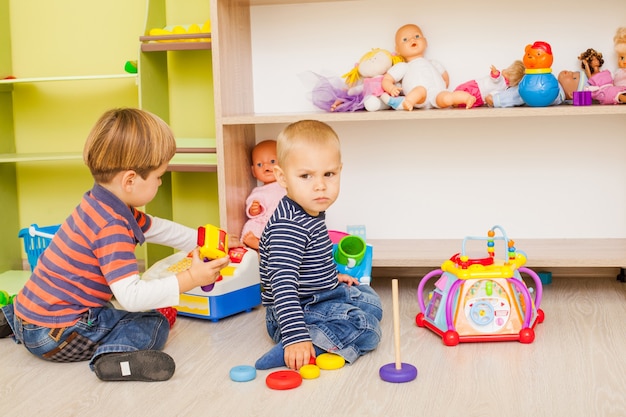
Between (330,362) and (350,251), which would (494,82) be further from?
(330,362)

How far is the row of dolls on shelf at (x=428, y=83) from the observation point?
2242 mm

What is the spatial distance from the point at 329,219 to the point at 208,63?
67 centimetres

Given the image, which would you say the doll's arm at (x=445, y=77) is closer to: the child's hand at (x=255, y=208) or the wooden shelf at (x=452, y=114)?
the wooden shelf at (x=452, y=114)

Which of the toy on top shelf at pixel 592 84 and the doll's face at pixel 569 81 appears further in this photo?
the doll's face at pixel 569 81

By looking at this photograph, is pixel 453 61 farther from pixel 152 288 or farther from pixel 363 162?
pixel 152 288

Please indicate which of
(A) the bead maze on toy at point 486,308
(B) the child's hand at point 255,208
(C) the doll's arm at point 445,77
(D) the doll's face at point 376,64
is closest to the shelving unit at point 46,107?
(B) the child's hand at point 255,208

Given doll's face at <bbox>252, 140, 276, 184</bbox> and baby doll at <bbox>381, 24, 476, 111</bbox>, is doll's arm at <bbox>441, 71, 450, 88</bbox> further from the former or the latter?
doll's face at <bbox>252, 140, 276, 184</bbox>

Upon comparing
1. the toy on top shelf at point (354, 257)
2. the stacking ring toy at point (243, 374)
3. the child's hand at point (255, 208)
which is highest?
the child's hand at point (255, 208)

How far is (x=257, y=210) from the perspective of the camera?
96.5 inches

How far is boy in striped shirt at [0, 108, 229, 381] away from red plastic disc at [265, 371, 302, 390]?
0.27 meters

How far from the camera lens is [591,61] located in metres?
2.33

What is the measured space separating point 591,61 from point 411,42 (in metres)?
0.54

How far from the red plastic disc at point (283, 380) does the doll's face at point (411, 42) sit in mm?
1198

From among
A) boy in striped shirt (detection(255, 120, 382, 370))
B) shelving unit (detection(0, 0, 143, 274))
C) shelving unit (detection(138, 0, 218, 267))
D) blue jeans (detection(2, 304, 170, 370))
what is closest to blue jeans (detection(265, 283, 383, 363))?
boy in striped shirt (detection(255, 120, 382, 370))
